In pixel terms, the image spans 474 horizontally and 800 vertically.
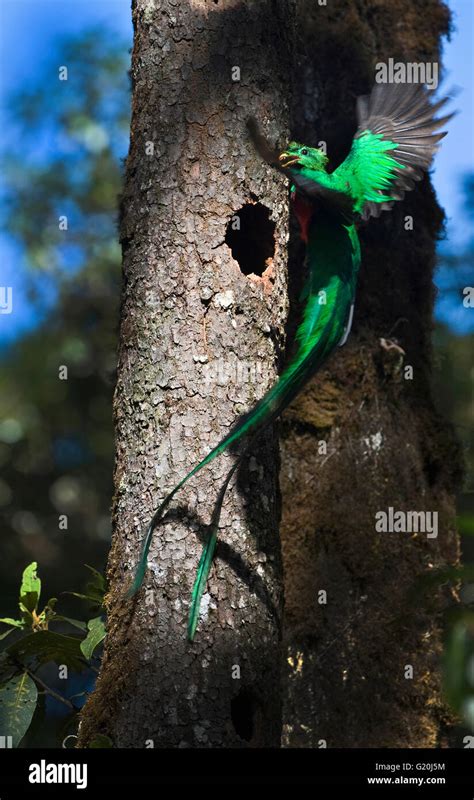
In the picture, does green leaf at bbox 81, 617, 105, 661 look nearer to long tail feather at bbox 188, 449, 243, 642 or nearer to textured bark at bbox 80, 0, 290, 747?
textured bark at bbox 80, 0, 290, 747

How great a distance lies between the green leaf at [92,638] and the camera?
2.74m

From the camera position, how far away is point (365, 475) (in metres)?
3.71

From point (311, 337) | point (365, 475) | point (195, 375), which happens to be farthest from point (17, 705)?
point (365, 475)

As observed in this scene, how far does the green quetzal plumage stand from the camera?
2898 mm

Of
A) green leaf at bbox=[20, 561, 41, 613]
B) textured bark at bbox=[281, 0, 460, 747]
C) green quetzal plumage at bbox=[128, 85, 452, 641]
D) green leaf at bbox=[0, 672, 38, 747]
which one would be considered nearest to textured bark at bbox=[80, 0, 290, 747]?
green quetzal plumage at bbox=[128, 85, 452, 641]

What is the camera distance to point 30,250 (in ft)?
28.0

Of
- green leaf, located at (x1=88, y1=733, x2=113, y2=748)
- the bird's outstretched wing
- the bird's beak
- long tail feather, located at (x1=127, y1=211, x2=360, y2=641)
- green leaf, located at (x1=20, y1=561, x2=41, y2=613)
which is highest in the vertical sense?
the bird's outstretched wing

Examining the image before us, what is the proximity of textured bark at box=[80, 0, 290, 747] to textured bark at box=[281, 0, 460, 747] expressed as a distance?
922 mm

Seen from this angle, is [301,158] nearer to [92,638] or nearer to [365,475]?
[365,475]

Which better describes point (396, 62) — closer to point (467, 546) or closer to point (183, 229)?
point (183, 229)

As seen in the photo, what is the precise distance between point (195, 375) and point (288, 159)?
2.61 ft

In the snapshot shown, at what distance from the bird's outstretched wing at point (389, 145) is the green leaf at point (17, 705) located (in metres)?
2.07

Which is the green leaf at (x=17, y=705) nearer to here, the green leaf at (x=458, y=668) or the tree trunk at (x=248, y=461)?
the tree trunk at (x=248, y=461)
